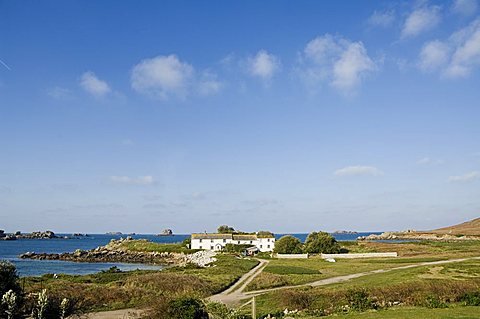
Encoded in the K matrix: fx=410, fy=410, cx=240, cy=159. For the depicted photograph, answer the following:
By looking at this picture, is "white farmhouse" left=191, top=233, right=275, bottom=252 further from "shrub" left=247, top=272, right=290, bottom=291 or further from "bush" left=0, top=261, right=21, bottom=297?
"bush" left=0, top=261, right=21, bottom=297

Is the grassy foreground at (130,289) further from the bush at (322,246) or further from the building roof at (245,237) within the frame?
the building roof at (245,237)

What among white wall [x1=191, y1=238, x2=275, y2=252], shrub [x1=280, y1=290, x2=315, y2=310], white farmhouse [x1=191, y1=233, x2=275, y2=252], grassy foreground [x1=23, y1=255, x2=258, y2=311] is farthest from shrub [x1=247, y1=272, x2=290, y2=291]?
white farmhouse [x1=191, y1=233, x2=275, y2=252]

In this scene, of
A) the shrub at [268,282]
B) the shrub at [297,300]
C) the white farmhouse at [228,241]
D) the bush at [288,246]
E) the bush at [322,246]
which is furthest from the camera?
the white farmhouse at [228,241]

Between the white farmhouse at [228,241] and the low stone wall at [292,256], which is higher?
the white farmhouse at [228,241]

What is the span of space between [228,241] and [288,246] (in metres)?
20.7

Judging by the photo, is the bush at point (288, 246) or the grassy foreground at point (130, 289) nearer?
the grassy foreground at point (130, 289)

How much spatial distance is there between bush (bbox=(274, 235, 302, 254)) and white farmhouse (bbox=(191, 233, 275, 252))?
41.0 ft

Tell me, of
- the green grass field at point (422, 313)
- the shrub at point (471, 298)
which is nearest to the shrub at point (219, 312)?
the green grass field at point (422, 313)

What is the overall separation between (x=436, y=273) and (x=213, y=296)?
2377 cm

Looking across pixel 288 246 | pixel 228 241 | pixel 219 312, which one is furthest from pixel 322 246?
pixel 219 312

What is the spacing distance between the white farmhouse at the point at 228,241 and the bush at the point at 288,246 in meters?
12.5

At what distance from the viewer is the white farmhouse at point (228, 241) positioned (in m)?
99.4

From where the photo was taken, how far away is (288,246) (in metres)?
84.7

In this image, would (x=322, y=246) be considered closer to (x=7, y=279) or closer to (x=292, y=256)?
(x=292, y=256)
